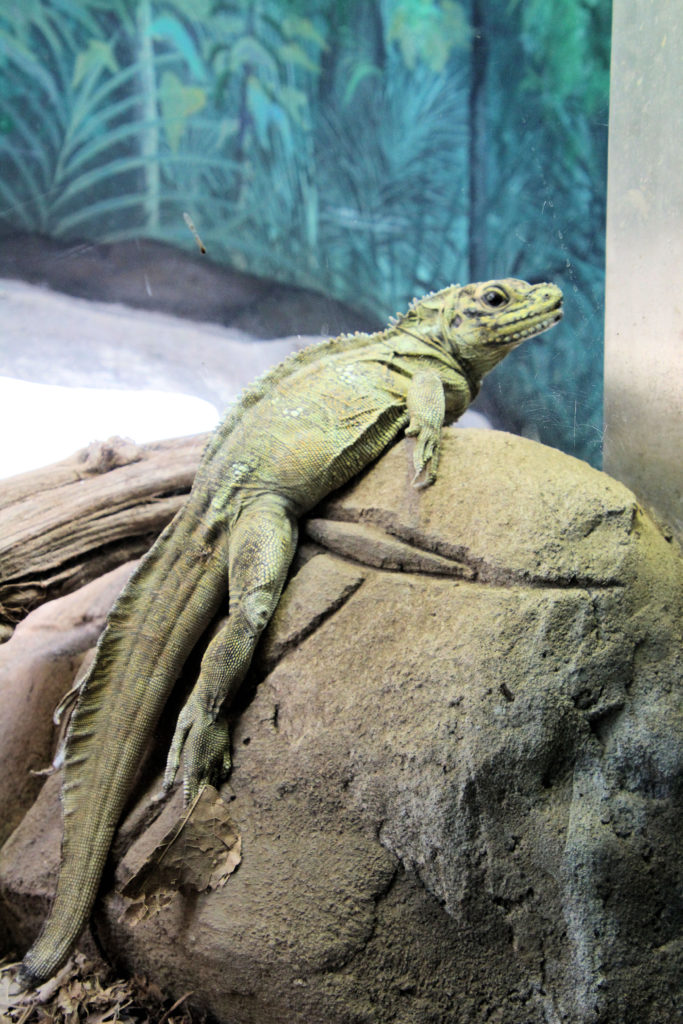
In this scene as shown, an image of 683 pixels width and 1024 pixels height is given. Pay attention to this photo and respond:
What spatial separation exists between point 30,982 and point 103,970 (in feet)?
1.15

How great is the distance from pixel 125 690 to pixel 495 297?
3.08 m

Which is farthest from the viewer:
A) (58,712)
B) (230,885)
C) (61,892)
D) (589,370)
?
(589,370)

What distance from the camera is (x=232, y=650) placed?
140 inches

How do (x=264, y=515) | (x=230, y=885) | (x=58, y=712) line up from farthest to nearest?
(x=58, y=712), (x=264, y=515), (x=230, y=885)

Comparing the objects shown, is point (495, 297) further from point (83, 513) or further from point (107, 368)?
point (107, 368)

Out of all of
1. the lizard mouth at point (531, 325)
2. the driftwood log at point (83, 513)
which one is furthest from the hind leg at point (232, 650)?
the lizard mouth at point (531, 325)

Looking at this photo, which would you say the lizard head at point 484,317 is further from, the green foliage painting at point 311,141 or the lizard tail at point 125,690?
the lizard tail at point 125,690

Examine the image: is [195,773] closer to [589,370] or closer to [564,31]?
[589,370]

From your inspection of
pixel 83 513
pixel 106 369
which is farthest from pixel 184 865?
pixel 106 369

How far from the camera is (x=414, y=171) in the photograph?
5535mm

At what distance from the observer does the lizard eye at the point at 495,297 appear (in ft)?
13.5

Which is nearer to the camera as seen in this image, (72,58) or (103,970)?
(103,970)

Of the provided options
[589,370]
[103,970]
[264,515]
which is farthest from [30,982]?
[589,370]

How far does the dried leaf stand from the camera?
323 centimetres
